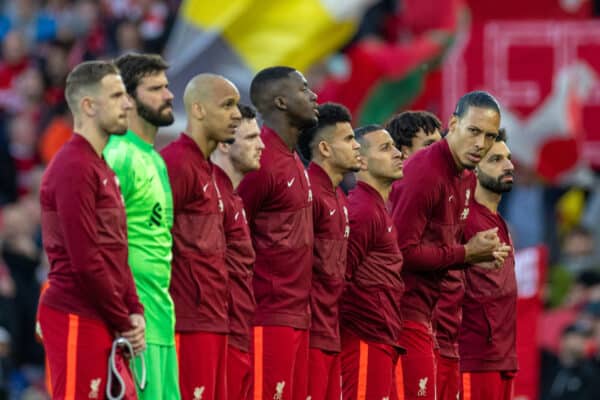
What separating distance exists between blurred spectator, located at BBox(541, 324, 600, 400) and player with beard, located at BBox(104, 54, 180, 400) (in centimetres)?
736

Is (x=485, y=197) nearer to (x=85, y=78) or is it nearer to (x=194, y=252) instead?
(x=194, y=252)

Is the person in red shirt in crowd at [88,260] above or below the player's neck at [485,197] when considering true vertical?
below

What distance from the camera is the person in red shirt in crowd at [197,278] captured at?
12.3 metres

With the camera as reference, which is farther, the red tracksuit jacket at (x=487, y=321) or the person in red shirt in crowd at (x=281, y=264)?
the red tracksuit jacket at (x=487, y=321)

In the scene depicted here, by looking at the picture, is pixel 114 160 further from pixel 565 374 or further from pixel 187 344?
pixel 565 374

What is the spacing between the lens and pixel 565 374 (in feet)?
62.5

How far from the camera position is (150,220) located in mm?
11953

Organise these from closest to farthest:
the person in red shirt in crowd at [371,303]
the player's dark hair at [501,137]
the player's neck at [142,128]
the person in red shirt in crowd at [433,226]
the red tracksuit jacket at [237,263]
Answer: the player's neck at [142,128], the red tracksuit jacket at [237,263], the person in red shirt in crowd at [371,303], the person in red shirt in crowd at [433,226], the player's dark hair at [501,137]

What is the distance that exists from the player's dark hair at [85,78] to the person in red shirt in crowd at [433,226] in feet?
9.52

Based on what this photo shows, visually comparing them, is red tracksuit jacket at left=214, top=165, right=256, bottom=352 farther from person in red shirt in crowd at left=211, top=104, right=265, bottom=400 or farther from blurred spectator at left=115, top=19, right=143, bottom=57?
blurred spectator at left=115, top=19, right=143, bottom=57

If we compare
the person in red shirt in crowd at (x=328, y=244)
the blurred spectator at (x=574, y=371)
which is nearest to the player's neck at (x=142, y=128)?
the person in red shirt in crowd at (x=328, y=244)

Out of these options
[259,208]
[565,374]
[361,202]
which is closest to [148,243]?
[259,208]

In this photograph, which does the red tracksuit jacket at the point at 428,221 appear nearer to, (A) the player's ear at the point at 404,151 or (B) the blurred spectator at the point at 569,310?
(A) the player's ear at the point at 404,151

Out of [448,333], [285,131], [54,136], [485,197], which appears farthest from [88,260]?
[54,136]
